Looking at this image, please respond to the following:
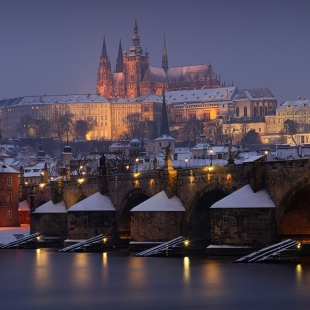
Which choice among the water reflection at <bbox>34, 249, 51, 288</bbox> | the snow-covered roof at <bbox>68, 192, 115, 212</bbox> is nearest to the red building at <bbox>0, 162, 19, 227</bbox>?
the snow-covered roof at <bbox>68, 192, 115, 212</bbox>

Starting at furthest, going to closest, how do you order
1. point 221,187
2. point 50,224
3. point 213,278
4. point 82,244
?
point 50,224, point 82,244, point 221,187, point 213,278

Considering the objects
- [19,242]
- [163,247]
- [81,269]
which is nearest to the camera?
[81,269]

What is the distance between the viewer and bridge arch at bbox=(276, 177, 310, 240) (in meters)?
58.2

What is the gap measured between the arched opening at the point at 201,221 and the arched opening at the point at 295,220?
8715mm

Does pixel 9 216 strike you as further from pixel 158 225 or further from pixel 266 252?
pixel 266 252

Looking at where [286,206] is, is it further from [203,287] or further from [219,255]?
[203,287]

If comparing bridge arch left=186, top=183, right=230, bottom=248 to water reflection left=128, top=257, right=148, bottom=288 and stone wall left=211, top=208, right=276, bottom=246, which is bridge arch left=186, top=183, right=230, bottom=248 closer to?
water reflection left=128, top=257, right=148, bottom=288

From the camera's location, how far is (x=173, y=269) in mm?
57969

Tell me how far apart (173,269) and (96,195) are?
25804mm

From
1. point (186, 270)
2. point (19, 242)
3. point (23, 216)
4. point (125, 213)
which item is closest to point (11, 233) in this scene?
point (19, 242)

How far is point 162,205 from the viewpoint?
69625mm

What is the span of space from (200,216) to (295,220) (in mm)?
10687

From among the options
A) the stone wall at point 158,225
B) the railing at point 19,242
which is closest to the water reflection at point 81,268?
the stone wall at point 158,225

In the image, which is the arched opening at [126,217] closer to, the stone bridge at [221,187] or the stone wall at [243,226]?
the stone bridge at [221,187]
